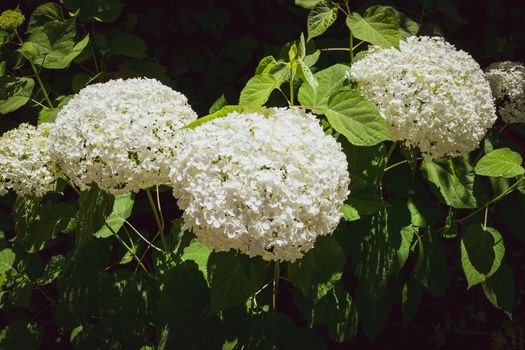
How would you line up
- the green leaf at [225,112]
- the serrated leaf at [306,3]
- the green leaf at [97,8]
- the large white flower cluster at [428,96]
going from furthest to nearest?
the green leaf at [97,8]
the serrated leaf at [306,3]
the large white flower cluster at [428,96]
the green leaf at [225,112]

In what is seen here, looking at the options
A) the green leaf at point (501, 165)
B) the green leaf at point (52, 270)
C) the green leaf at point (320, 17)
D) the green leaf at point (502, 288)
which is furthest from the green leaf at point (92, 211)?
the green leaf at point (502, 288)

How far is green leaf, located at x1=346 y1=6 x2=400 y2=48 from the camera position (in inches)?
76.0

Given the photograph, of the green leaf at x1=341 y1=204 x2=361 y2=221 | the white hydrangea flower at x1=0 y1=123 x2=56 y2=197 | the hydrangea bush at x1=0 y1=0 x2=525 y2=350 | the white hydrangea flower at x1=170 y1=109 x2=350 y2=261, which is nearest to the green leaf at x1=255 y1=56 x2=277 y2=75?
the hydrangea bush at x1=0 y1=0 x2=525 y2=350

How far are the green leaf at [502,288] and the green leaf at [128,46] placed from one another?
219 cm

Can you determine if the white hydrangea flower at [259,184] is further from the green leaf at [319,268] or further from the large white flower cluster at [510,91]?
the large white flower cluster at [510,91]

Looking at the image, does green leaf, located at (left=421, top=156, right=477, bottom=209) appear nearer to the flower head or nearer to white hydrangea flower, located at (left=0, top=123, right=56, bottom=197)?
white hydrangea flower, located at (left=0, top=123, right=56, bottom=197)

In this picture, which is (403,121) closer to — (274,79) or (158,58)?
(274,79)

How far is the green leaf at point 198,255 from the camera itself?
2.15 metres

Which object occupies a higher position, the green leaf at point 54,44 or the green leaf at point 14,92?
the green leaf at point 54,44

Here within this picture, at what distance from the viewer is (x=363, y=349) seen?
10.2ft

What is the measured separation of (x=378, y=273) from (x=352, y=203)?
1.54 feet

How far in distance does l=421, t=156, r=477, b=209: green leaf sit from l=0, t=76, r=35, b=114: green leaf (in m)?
2.00

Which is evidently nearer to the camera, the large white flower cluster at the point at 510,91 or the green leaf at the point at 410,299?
the green leaf at the point at 410,299

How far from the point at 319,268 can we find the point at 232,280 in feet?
1.04
